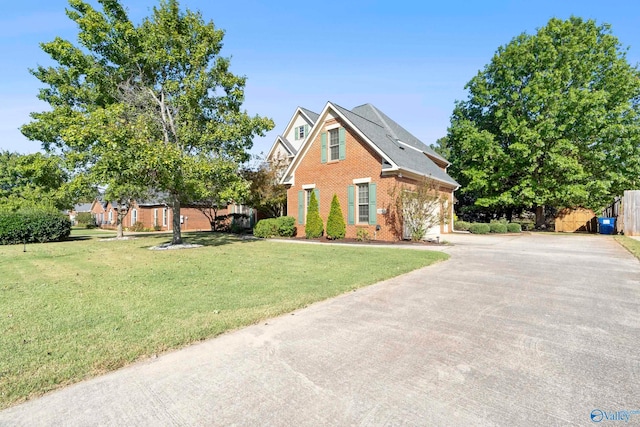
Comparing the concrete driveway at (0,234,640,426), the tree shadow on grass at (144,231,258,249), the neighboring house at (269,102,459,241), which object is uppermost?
the neighboring house at (269,102,459,241)

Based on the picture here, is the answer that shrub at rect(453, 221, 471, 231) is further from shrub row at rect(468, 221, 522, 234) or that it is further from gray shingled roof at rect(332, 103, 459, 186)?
gray shingled roof at rect(332, 103, 459, 186)

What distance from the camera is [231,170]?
13961 mm

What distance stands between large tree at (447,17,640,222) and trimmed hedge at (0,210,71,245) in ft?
91.9

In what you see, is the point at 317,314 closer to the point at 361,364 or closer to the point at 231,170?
the point at 361,364

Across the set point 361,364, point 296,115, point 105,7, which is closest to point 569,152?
point 296,115

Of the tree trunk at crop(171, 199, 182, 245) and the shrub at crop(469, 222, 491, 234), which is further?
the shrub at crop(469, 222, 491, 234)

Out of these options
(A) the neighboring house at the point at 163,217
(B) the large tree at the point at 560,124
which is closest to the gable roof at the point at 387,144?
(B) the large tree at the point at 560,124

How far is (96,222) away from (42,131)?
125 ft

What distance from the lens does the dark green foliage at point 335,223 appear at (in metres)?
16.9

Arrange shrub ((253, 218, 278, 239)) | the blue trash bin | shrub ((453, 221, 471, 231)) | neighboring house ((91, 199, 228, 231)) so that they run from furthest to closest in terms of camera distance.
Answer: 1. neighboring house ((91, 199, 228, 231))
2. shrub ((453, 221, 471, 231))
3. the blue trash bin
4. shrub ((253, 218, 278, 239))

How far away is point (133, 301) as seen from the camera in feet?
17.6

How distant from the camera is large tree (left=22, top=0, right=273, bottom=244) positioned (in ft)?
44.9

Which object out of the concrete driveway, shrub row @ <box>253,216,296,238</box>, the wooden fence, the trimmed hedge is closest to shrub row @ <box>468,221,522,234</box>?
the wooden fence

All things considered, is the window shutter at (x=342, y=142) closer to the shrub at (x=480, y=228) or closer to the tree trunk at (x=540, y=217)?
the shrub at (x=480, y=228)
